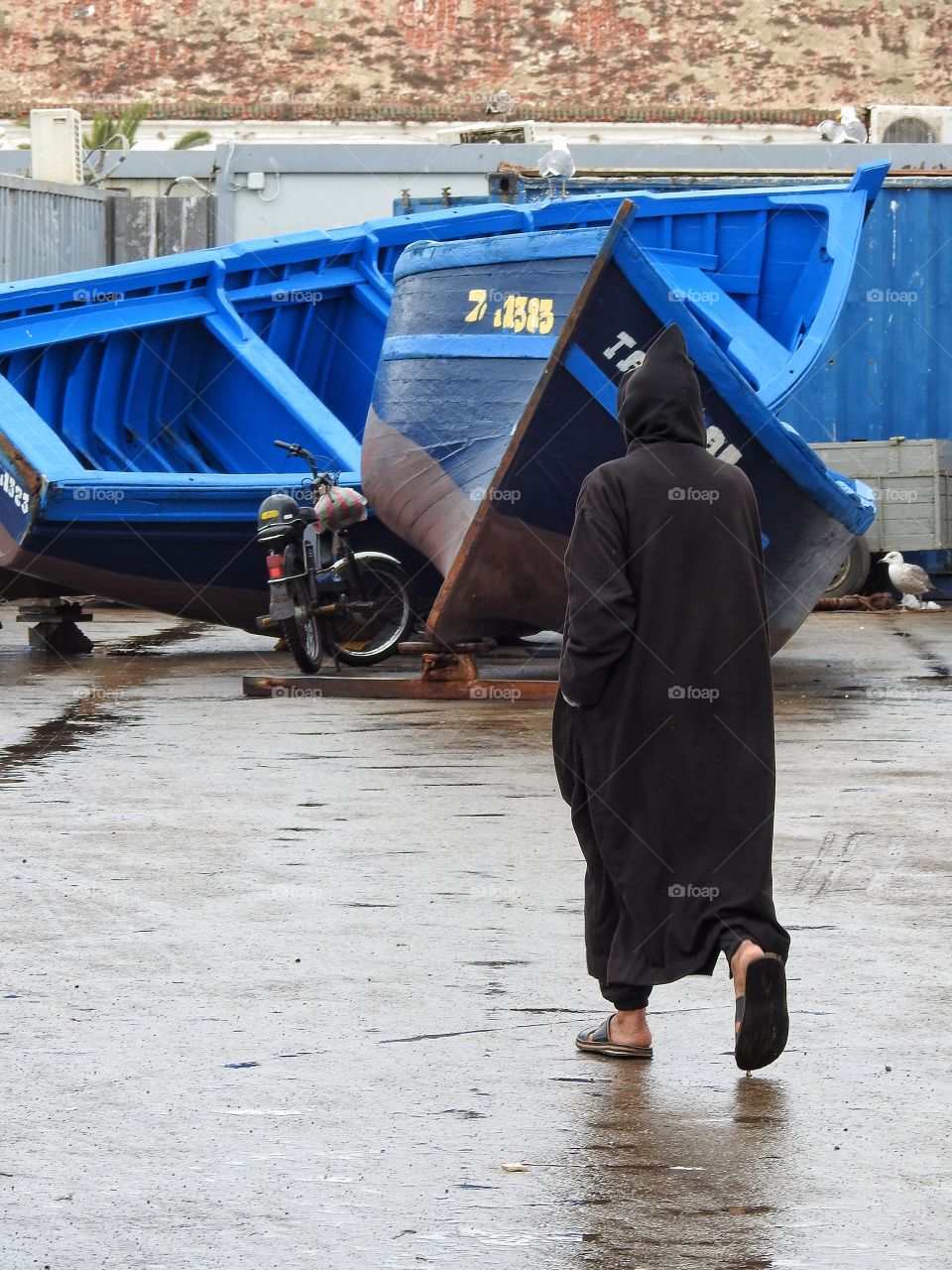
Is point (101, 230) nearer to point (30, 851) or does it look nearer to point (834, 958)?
point (30, 851)

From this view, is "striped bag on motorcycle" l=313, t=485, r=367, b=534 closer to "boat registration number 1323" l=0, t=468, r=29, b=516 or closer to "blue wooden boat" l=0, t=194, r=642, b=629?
"blue wooden boat" l=0, t=194, r=642, b=629

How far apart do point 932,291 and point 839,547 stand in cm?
722

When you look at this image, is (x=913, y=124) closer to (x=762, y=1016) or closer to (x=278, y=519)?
(x=278, y=519)

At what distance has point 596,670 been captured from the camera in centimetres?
502

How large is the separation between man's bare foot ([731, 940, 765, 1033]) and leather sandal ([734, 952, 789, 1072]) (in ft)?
0.06

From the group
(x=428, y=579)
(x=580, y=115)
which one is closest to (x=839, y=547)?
(x=428, y=579)

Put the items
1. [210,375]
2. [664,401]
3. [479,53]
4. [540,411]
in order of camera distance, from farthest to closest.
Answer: [479,53]
[210,375]
[540,411]
[664,401]

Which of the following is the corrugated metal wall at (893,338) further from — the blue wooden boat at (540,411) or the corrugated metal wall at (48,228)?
the corrugated metal wall at (48,228)

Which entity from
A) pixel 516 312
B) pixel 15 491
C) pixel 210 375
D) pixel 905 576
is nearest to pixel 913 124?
pixel 905 576

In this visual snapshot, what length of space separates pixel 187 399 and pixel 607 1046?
1129 centimetres

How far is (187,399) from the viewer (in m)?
15.7

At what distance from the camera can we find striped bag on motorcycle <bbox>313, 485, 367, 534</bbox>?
12703 millimetres

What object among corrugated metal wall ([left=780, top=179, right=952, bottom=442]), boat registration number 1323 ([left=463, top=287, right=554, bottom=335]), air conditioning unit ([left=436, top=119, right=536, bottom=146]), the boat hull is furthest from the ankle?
air conditioning unit ([left=436, top=119, right=536, bottom=146])

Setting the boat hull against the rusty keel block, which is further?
the rusty keel block
